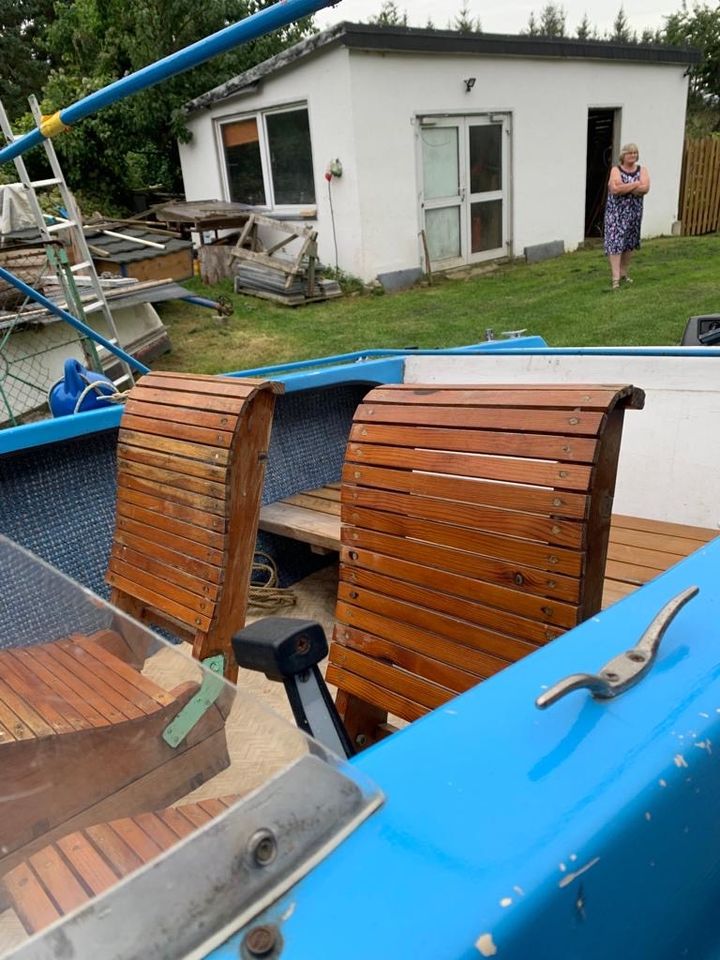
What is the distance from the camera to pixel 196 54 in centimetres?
165

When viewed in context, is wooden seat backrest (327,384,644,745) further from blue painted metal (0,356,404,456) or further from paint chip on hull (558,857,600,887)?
blue painted metal (0,356,404,456)

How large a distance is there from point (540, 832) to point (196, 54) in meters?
1.73

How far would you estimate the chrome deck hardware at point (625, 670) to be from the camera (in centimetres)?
75

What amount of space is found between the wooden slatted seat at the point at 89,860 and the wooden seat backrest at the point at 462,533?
79cm

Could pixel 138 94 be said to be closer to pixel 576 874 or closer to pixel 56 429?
pixel 56 429

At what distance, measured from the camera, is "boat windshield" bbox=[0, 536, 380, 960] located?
0.57 metres

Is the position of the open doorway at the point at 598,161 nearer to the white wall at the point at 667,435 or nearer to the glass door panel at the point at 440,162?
the glass door panel at the point at 440,162

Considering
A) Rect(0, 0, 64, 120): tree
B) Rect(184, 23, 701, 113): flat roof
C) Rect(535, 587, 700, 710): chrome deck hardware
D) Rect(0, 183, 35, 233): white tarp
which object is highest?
Rect(0, 0, 64, 120): tree

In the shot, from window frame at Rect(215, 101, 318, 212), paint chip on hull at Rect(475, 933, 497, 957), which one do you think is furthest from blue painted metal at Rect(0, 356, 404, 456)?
window frame at Rect(215, 101, 318, 212)

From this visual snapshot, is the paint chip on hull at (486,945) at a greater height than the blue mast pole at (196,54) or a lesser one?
lesser

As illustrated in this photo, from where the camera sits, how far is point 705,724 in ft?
2.56

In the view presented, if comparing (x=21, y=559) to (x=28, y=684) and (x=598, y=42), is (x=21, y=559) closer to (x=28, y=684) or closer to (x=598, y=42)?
(x=28, y=684)

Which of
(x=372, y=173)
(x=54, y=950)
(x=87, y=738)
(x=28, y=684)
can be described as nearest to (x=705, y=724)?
(x=54, y=950)

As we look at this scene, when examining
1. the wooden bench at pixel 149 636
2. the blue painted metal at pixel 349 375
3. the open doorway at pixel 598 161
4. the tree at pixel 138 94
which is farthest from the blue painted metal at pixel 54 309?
the open doorway at pixel 598 161
